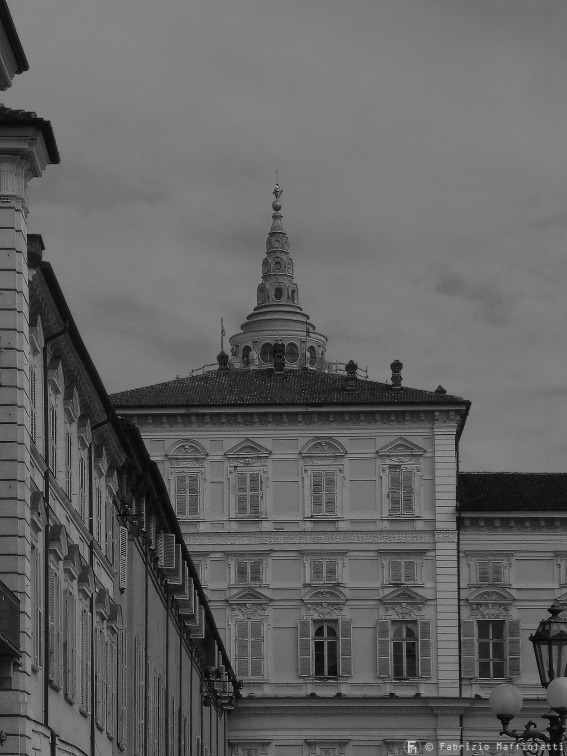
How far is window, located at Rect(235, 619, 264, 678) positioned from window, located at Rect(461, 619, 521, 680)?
835cm

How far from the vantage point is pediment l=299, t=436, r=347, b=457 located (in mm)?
81500

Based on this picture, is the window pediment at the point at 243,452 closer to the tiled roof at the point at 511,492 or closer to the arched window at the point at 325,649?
the arched window at the point at 325,649

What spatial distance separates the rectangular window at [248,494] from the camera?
268 feet

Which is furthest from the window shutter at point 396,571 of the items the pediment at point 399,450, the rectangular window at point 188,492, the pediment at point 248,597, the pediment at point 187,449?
the pediment at point 187,449

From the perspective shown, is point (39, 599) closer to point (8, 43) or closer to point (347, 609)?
point (8, 43)

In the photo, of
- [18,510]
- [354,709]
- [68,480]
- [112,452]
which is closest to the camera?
[18,510]

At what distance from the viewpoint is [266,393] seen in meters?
83.1

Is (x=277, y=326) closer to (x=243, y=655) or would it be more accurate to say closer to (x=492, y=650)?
(x=243, y=655)

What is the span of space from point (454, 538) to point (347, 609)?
5358 millimetres

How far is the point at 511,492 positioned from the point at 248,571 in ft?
38.9

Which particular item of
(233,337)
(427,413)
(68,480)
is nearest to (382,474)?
(427,413)

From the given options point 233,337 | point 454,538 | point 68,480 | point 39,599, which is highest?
point 233,337

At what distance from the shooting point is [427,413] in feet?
267

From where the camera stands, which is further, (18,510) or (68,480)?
(68,480)
